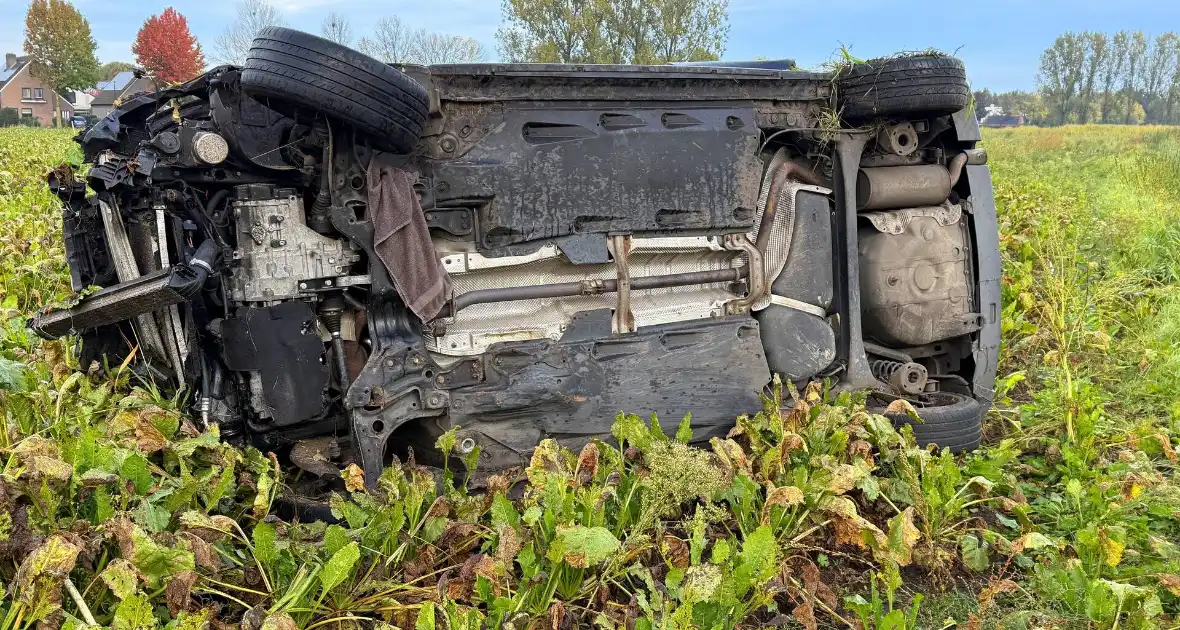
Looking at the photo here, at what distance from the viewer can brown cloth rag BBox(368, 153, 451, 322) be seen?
335 centimetres

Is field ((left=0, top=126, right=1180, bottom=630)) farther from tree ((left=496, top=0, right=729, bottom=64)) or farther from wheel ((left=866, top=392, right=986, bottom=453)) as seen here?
tree ((left=496, top=0, right=729, bottom=64))

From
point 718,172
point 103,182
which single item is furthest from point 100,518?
point 718,172

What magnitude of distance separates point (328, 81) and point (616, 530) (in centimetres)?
190

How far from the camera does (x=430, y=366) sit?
3529 millimetres

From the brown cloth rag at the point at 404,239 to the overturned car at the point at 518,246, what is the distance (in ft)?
0.04

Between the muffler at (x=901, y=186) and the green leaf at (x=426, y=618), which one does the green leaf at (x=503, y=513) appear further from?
the muffler at (x=901, y=186)

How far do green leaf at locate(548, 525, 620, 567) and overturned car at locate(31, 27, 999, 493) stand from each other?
81cm

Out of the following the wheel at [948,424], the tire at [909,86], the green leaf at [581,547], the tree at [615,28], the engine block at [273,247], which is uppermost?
the tree at [615,28]

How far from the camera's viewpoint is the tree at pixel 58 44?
169ft

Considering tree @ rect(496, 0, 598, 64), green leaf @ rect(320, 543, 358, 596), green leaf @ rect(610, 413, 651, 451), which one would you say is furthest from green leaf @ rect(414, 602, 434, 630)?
tree @ rect(496, 0, 598, 64)

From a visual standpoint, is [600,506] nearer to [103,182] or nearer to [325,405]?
[325,405]

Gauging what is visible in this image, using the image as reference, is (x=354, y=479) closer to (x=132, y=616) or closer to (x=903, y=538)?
(x=132, y=616)

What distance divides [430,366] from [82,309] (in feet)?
4.33

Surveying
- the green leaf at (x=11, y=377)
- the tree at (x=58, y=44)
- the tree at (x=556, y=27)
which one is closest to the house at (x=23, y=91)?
the tree at (x=58, y=44)
